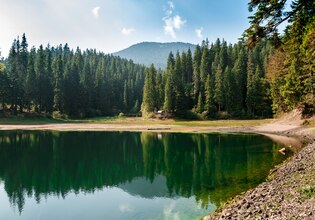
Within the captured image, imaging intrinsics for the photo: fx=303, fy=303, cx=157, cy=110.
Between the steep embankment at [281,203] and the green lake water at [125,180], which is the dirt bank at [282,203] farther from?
the green lake water at [125,180]

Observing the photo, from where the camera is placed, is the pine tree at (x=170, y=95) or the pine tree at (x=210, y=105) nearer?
the pine tree at (x=210, y=105)

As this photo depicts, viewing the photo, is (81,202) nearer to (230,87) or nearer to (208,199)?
(208,199)

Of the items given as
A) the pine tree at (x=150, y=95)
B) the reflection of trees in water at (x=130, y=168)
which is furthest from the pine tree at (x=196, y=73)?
the reflection of trees in water at (x=130, y=168)

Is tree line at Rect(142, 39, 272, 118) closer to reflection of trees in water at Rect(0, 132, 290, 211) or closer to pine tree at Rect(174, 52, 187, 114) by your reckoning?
pine tree at Rect(174, 52, 187, 114)

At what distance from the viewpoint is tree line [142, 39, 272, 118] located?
96500mm

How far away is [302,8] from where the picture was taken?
10820mm

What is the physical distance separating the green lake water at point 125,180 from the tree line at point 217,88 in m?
57.0

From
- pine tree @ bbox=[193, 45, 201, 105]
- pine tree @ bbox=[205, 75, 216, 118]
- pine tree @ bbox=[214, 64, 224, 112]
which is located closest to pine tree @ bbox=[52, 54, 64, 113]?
pine tree @ bbox=[193, 45, 201, 105]

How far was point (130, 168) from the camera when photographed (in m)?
31.7

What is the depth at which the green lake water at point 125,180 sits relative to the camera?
18188mm

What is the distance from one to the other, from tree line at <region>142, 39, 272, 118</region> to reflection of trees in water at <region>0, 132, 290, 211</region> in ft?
177

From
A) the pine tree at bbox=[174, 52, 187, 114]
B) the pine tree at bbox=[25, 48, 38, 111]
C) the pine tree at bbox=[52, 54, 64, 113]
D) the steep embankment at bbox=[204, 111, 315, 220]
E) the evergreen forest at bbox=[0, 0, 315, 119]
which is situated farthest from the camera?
the pine tree at bbox=[52, 54, 64, 113]

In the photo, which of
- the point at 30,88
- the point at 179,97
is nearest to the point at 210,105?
the point at 179,97

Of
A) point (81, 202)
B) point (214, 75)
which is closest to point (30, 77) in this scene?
point (214, 75)
